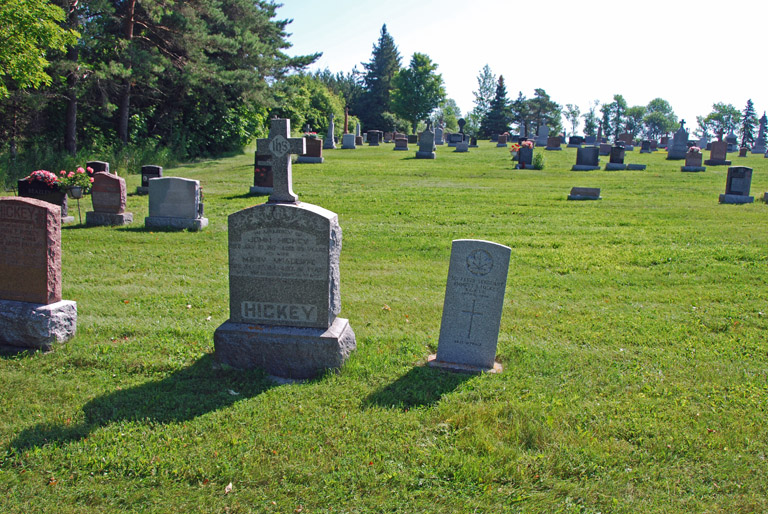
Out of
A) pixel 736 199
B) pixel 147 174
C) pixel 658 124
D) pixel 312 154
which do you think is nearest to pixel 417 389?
pixel 147 174

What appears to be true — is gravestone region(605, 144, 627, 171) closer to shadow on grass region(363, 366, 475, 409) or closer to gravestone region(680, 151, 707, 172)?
gravestone region(680, 151, 707, 172)

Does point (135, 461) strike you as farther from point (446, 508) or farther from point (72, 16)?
point (72, 16)

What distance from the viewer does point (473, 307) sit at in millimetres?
6043

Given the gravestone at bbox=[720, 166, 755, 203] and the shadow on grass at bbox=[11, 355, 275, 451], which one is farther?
the gravestone at bbox=[720, 166, 755, 203]

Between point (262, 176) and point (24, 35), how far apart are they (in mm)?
7890

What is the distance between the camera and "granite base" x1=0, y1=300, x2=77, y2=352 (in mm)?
6047

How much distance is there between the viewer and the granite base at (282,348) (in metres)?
5.77

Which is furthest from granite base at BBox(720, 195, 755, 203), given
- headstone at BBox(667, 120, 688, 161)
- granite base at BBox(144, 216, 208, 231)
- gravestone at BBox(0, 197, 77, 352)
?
gravestone at BBox(0, 197, 77, 352)

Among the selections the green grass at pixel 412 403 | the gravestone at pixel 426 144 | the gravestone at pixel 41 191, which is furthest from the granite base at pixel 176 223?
the gravestone at pixel 426 144

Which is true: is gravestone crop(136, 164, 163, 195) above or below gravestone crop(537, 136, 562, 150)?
below

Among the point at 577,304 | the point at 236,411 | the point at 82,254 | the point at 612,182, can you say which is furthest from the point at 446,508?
the point at 612,182

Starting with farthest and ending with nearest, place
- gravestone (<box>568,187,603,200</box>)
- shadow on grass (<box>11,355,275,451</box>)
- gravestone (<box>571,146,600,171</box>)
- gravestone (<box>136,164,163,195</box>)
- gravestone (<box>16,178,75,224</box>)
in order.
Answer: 1. gravestone (<box>571,146,600,171</box>)
2. gravestone (<box>136,164,163,195</box>)
3. gravestone (<box>568,187,603,200</box>)
4. gravestone (<box>16,178,75,224</box>)
5. shadow on grass (<box>11,355,275,451</box>)

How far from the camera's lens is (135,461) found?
4191mm

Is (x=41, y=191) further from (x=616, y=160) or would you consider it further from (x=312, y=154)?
(x=616, y=160)
